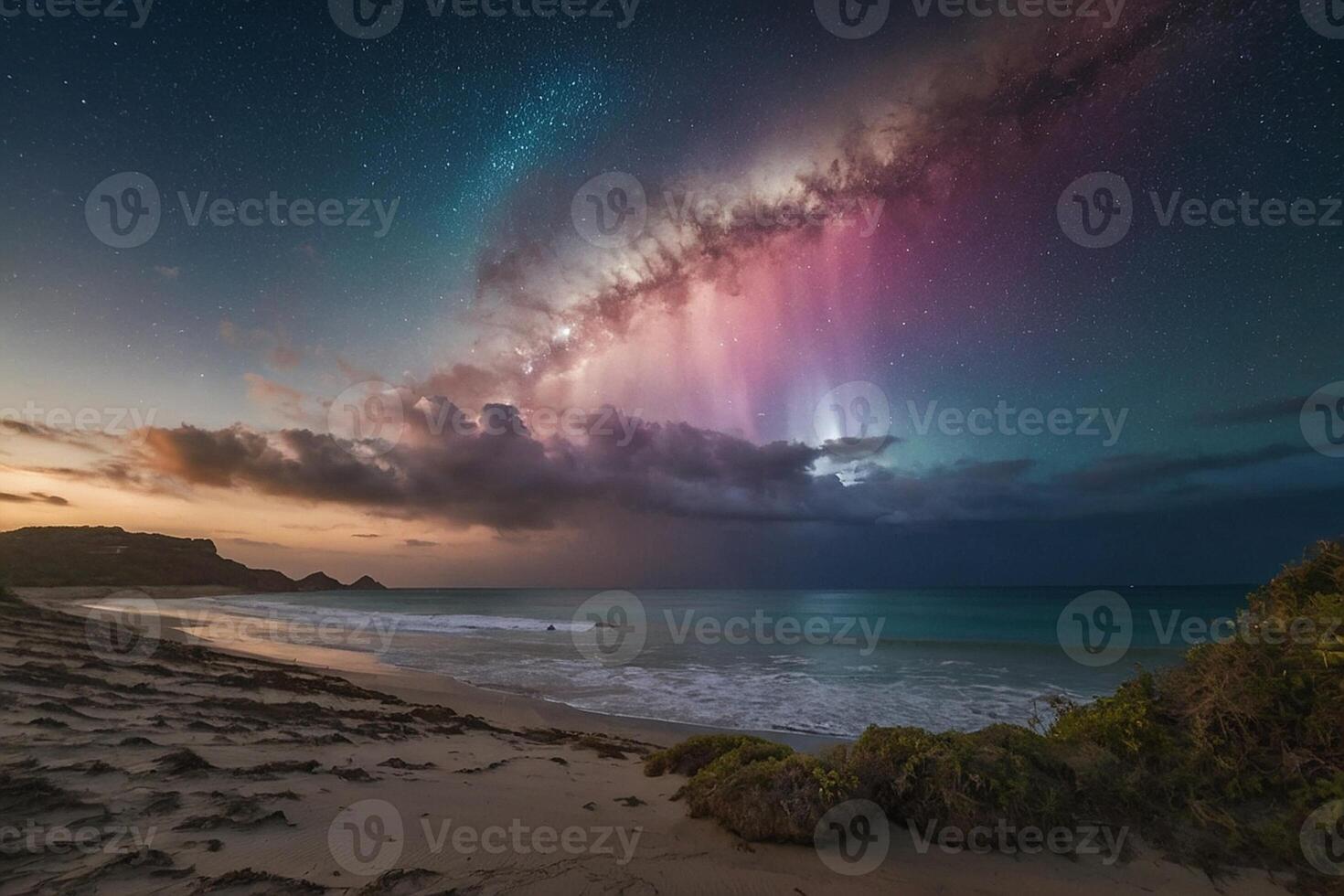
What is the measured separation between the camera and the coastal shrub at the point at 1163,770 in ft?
17.4

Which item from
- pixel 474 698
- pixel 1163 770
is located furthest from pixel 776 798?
pixel 474 698

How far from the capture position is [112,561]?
4203 inches

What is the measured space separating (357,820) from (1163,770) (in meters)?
8.54

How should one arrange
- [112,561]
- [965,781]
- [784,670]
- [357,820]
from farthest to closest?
[112,561], [784,670], [357,820], [965,781]

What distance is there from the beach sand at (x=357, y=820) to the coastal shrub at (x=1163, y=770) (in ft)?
1.09

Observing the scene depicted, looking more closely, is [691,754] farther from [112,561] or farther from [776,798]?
[112,561]

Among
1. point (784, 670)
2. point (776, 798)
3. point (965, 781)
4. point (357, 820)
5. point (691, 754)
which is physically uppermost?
point (965, 781)

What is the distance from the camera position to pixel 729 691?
818 inches

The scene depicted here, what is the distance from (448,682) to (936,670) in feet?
75.0

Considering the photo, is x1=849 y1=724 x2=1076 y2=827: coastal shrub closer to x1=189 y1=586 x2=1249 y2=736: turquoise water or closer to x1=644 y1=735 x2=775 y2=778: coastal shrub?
x1=644 y1=735 x2=775 y2=778: coastal shrub

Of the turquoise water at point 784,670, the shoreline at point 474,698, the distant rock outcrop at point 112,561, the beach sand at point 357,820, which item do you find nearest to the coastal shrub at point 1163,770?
the beach sand at point 357,820

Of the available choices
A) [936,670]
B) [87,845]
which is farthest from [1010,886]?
[936,670]

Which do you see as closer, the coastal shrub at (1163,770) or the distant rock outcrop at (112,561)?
the coastal shrub at (1163,770)

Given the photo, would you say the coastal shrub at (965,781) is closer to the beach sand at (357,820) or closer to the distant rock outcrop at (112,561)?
the beach sand at (357,820)
